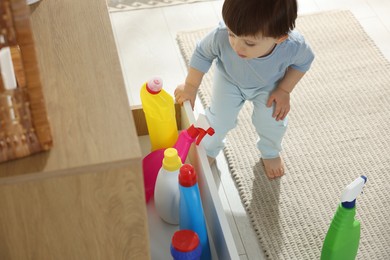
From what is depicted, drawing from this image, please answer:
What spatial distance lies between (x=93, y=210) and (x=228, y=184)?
0.75m

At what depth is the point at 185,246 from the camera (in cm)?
106

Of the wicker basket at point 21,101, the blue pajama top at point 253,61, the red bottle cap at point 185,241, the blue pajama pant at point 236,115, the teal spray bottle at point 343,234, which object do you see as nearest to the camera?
the wicker basket at point 21,101

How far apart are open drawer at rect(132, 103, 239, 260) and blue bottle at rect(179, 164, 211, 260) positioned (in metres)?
0.02

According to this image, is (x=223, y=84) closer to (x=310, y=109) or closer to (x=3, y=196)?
(x=310, y=109)

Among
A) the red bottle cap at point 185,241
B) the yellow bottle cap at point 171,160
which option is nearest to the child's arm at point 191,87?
the yellow bottle cap at point 171,160

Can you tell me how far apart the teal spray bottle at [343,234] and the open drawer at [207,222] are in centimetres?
25

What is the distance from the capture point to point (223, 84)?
139cm

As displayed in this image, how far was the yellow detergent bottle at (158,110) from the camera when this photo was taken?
127cm

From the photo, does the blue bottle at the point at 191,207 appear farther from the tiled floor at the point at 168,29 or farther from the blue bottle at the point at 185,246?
the tiled floor at the point at 168,29

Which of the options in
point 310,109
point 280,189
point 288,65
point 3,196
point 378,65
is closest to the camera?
point 3,196

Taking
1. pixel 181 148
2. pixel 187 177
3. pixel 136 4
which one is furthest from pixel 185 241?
pixel 136 4

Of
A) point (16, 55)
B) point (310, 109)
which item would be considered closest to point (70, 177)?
point (16, 55)

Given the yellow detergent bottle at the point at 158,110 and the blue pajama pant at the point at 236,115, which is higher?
the yellow detergent bottle at the point at 158,110

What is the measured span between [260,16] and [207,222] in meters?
0.43
